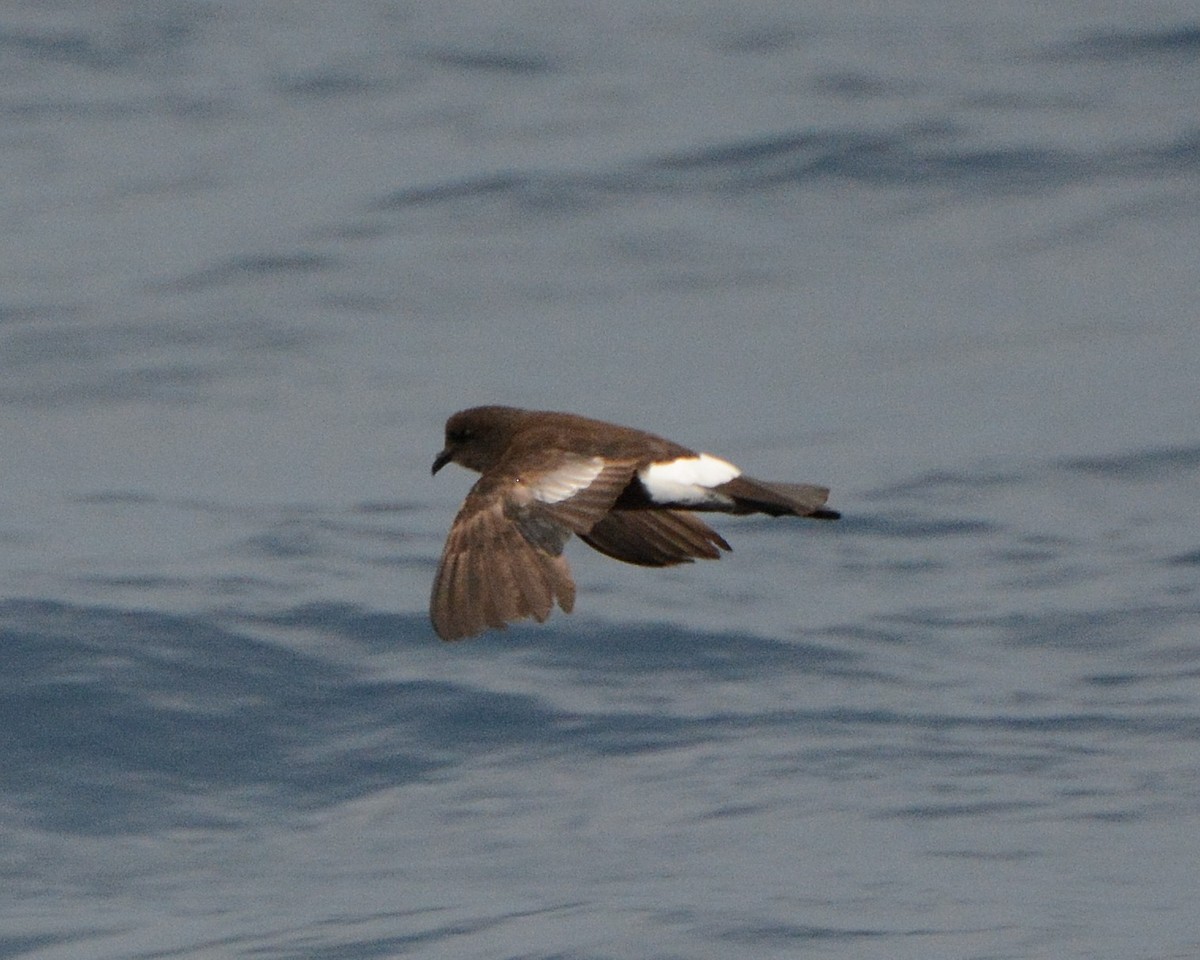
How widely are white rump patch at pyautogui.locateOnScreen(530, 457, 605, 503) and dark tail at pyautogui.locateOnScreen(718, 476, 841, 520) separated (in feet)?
1.09

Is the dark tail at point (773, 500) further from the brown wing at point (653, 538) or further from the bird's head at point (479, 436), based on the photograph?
the bird's head at point (479, 436)

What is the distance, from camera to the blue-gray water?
8.35m

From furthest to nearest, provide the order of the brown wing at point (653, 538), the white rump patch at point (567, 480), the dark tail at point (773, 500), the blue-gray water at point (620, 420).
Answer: the blue-gray water at point (620, 420) < the brown wing at point (653, 538) < the dark tail at point (773, 500) < the white rump patch at point (567, 480)

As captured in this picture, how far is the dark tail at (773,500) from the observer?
6.40 metres

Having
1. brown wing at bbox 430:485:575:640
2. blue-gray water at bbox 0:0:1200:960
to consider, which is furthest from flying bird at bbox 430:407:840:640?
blue-gray water at bbox 0:0:1200:960

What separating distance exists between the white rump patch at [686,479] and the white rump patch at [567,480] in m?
0.15

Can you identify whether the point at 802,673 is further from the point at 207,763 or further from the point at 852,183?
the point at 852,183

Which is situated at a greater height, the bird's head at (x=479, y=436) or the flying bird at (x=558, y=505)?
the bird's head at (x=479, y=436)

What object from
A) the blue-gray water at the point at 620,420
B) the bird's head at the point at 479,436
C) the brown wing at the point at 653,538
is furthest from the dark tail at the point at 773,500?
the blue-gray water at the point at 620,420

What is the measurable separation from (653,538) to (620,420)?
5129mm

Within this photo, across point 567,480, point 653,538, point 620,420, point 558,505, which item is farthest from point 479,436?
point 620,420

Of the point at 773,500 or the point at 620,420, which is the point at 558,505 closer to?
the point at 773,500

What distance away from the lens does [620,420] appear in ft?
39.2

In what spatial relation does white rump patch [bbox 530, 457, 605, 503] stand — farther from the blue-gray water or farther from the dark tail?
the blue-gray water
